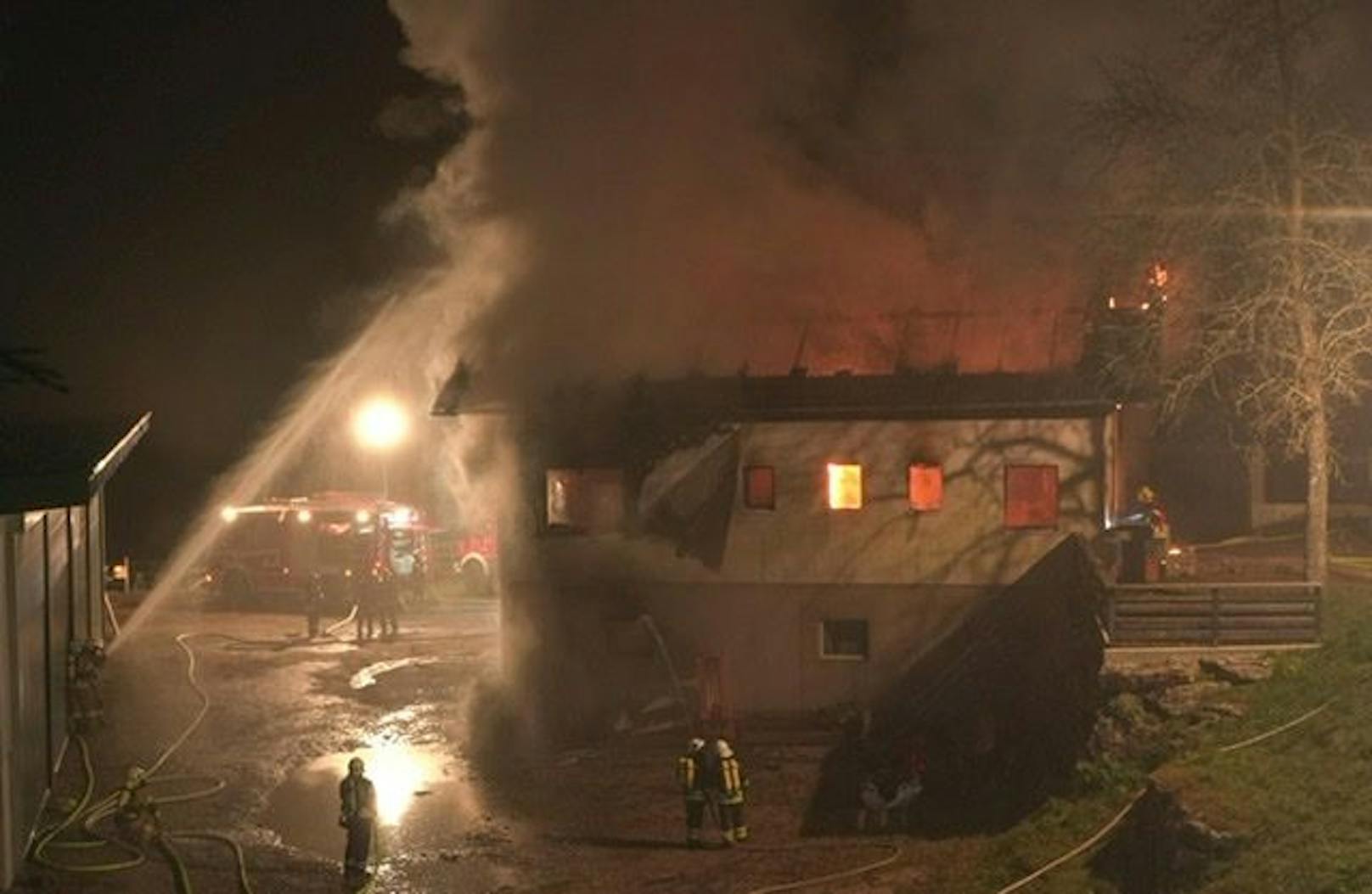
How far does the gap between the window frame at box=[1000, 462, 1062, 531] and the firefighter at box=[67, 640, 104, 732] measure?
14.8 m

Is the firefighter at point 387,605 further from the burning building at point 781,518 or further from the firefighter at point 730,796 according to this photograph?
the firefighter at point 730,796

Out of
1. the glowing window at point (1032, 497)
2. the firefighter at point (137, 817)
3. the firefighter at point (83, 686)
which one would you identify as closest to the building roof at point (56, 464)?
the firefighter at point (83, 686)

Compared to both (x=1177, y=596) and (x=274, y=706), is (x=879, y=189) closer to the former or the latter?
(x=1177, y=596)

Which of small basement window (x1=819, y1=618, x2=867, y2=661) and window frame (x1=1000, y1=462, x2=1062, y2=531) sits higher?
window frame (x1=1000, y1=462, x2=1062, y2=531)

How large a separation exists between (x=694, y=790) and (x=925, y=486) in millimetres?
7890

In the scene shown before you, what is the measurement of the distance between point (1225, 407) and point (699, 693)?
15.8 metres

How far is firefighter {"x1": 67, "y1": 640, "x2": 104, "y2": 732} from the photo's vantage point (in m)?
21.2

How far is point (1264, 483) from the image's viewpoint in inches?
1436

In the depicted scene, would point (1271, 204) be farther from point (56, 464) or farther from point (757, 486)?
point (56, 464)

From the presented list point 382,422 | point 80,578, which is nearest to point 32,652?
point 80,578

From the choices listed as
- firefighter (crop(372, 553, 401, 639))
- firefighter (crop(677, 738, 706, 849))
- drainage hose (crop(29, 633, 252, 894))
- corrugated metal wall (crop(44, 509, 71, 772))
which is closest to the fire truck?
firefighter (crop(372, 553, 401, 639))

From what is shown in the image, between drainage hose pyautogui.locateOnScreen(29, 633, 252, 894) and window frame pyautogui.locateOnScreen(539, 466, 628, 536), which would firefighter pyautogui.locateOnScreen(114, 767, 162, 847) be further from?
window frame pyautogui.locateOnScreen(539, 466, 628, 536)

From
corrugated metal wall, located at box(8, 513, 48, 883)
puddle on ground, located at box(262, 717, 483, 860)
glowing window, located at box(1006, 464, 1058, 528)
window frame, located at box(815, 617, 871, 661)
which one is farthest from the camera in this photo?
window frame, located at box(815, 617, 871, 661)

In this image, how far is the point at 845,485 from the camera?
23.5 metres
